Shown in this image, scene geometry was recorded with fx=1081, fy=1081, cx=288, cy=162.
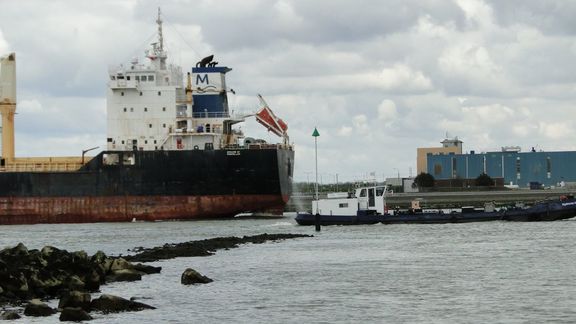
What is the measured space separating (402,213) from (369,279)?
80.0ft

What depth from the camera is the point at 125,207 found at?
63.8 metres

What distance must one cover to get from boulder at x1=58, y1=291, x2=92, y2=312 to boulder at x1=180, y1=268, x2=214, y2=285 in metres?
5.60

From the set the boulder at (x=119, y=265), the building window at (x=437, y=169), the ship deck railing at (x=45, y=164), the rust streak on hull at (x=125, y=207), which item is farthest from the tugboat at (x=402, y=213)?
the building window at (x=437, y=169)

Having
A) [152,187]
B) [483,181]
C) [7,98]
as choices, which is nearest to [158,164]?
[152,187]

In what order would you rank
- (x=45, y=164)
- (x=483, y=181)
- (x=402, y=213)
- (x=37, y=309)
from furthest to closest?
1. (x=483, y=181)
2. (x=45, y=164)
3. (x=402, y=213)
4. (x=37, y=309)

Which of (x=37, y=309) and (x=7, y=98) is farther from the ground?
(x=7, y=98)

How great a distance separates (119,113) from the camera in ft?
220

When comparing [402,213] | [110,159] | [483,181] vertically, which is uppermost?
[110,159]

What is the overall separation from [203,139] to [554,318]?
44033 millimetres

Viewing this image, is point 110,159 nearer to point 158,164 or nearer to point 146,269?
point 158,164

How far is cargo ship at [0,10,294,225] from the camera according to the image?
2461 inches

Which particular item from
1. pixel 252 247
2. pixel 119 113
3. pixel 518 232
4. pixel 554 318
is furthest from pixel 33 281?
pixel 119 113

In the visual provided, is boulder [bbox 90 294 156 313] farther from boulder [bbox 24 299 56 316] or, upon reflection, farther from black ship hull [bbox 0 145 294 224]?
black ship hull [bbox 0 145 294 224]

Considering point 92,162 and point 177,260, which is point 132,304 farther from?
point 92,162
